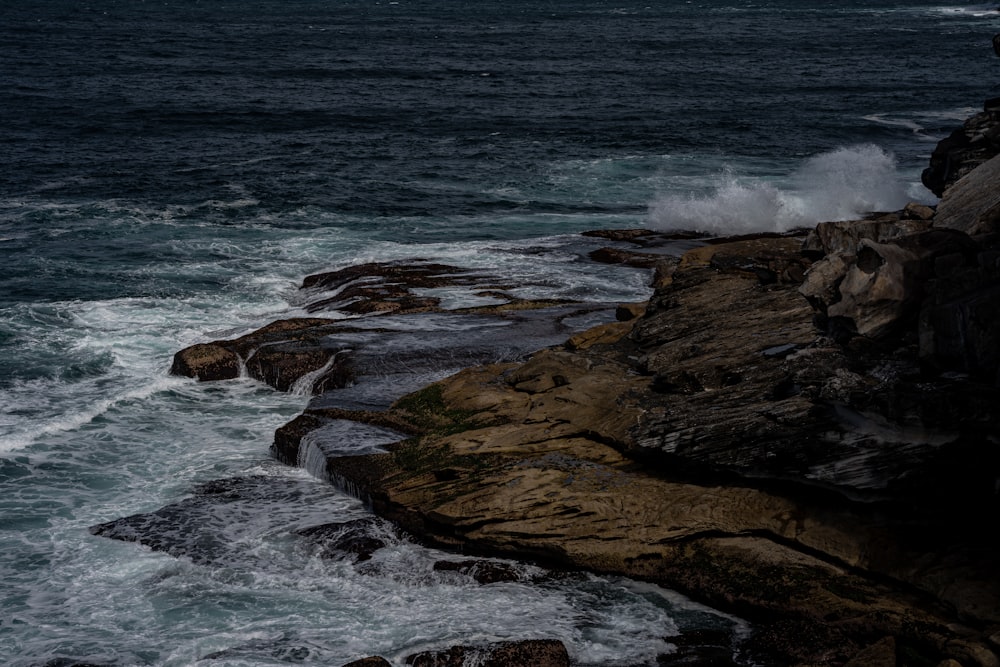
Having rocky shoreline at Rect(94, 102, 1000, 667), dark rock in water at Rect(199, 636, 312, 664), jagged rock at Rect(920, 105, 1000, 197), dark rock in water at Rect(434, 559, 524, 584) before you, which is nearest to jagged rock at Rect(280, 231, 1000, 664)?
rocky shoreline at Rect(94, 102, 1000, 667)

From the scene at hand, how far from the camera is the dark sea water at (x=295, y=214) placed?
16156 millimetres

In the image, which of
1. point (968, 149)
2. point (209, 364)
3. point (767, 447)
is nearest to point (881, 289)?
point (767, 447)

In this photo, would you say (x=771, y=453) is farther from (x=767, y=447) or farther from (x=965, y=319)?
(x=965, y=319)

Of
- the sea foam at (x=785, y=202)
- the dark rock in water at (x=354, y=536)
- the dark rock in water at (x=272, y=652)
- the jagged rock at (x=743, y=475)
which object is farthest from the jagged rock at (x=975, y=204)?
the sea foam at (x=785, y=202)

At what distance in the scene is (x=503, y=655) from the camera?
14391 millimetres

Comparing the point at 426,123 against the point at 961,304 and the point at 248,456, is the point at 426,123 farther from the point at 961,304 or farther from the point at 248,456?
the point at 961,304

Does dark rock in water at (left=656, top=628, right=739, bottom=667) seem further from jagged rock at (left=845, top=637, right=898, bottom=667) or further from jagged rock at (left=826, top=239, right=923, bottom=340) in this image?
jagged rock at (left=826, top=239, right=923, bottom=340)

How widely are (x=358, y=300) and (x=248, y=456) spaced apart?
353 inches

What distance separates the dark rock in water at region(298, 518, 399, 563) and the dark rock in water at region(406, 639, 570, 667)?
3.01m

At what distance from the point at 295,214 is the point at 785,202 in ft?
62.0

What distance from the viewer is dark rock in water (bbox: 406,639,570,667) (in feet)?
46.9

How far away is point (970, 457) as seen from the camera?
45.2 ft

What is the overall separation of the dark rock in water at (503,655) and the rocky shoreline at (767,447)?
1.6 inches

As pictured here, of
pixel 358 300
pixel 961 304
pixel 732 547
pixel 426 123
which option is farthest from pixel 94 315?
pixel 426 123
